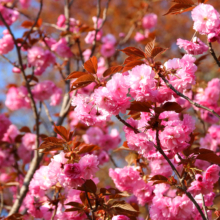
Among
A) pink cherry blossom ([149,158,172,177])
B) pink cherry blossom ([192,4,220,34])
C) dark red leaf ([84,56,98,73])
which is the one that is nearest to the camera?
dark red leaf ([84,56,98,73])

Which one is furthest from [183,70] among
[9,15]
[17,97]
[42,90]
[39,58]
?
[9,15]

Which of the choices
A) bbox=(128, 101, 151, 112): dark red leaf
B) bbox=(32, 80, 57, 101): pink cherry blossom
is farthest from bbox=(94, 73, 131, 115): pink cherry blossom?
bbox=(32, 80, 57, 101): pink cherry blossom

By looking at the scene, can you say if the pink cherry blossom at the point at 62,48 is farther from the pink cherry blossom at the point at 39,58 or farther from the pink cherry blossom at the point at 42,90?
the pink cherry blossom at the point at 42,90

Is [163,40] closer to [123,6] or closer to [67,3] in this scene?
[123,6]

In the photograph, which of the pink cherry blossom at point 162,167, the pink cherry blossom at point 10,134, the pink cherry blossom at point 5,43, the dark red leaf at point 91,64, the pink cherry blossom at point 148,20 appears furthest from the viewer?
the pink cherry blossom at point 148,20

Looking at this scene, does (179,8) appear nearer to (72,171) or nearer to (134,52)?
(134,52)

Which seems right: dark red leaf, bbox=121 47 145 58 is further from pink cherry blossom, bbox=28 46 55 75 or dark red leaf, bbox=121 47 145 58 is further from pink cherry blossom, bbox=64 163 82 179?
pink cherry blossom, bbox=28 46 55 75

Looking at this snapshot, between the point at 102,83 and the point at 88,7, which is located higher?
the point at 88,7

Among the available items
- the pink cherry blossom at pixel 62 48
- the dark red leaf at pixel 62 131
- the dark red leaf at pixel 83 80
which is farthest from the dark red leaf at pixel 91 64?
the pink cherry blossom at pixel 62 48

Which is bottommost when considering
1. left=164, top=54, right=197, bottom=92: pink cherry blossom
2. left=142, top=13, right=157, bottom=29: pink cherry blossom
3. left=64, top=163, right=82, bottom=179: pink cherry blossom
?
left=64, top=163, right=82, bottom=179: pink cherry blossom

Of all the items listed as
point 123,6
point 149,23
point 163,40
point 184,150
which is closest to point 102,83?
point 184,150

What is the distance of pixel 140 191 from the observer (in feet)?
5.28

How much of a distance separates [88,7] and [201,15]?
8234mm

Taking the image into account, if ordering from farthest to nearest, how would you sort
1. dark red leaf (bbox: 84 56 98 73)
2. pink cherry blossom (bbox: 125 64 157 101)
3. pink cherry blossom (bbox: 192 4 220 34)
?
pink cherry blossom (bbox: 192 4 220 34) → dark red leaf (bbox: 84 56 98 73) → pink cherry blossom (bbox: 125 64 157 101)
